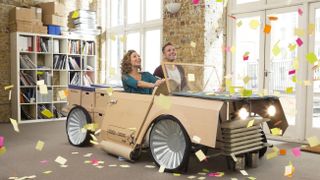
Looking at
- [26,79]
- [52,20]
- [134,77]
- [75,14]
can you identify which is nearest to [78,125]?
[134,77]

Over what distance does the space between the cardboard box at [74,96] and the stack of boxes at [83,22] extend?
323cm

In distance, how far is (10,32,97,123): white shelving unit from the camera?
714 centimetres

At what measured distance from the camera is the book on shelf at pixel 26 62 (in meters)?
7.17

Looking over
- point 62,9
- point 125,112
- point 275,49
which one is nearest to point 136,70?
point 125,112

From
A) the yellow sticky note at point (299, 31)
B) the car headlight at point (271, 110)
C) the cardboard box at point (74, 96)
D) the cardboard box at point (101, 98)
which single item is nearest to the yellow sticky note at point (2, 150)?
the cardboard box at point (74, 96)

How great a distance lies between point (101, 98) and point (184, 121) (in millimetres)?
1571

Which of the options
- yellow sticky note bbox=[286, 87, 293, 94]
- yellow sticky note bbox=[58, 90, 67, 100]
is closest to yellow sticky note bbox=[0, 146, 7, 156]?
yellow sticky note bbox=[58, 90, 67, 100]

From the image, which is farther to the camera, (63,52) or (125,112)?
(63,52)

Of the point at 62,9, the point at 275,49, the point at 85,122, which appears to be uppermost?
the point at 62,9

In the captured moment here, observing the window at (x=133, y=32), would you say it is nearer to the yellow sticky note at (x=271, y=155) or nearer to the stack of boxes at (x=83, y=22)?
the stack of boxes at (x=83, y=22)

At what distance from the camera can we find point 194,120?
3336 millimetres

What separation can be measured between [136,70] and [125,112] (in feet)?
2.03

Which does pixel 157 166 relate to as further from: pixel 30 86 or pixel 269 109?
pixel 30 86

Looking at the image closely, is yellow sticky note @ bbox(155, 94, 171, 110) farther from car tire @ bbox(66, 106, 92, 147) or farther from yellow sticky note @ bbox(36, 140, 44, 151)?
yellow sticky note @ bbox(36, 140, 44, 151)
